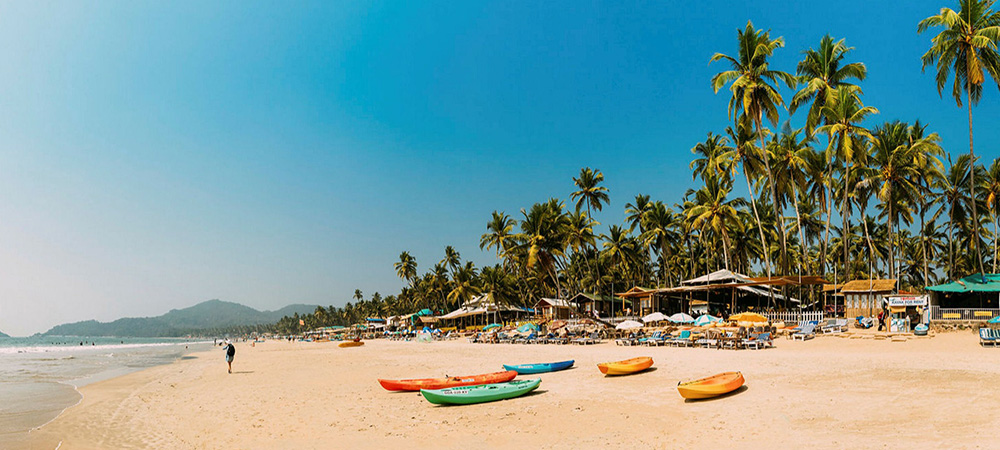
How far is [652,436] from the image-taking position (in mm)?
9148

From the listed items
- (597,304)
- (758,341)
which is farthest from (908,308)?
(597,304)

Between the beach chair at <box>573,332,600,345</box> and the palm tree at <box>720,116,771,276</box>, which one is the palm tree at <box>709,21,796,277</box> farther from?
the beach chair at <box>573,332,600,345</box>

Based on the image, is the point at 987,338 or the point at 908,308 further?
the point at 908,308

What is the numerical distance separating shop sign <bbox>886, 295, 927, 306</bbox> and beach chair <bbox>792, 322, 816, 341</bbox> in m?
4.83

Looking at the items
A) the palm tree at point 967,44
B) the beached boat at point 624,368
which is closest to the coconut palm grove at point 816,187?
the palm tree at point 967,44

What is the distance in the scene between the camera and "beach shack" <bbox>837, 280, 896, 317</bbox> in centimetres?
3077

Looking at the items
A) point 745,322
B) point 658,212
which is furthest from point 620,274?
point 745,322

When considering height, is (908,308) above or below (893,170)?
below

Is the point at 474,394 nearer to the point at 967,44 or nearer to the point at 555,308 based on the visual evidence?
the point at 967,44

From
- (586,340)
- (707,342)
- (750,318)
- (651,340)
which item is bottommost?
(586,340)

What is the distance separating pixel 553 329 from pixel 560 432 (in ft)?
97.8

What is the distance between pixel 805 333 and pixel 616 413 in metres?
19.3

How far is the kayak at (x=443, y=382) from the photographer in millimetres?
14227

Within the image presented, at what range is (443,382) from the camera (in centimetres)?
1430
